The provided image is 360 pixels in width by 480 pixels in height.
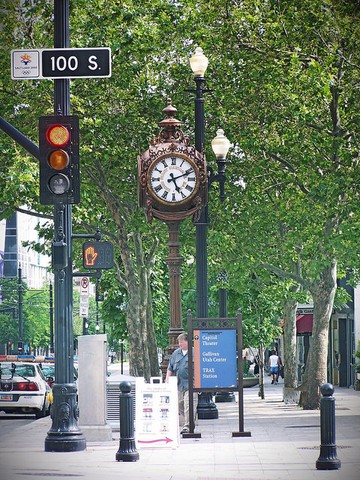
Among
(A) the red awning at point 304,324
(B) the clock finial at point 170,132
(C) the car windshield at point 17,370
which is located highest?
(B) the clock finial at point 170,132

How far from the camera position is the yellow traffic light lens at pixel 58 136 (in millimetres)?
18391

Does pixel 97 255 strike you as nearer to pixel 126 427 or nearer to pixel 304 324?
pixel 126 427

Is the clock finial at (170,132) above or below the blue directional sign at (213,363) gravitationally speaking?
above

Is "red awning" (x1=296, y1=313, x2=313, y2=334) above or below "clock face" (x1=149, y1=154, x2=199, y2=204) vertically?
below

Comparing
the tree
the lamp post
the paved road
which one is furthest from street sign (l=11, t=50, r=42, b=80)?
the tree

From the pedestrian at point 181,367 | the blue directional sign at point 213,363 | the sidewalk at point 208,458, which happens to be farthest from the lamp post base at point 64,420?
the pedestrian at point 181,367

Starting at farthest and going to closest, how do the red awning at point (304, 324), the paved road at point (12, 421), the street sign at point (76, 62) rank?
the red awning at point (304, 324) < the paved road at point (12, 421) < the street sign at point (76, 62)

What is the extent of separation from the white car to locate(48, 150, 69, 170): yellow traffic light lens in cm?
1716

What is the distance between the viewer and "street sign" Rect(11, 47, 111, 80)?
59.7 ft

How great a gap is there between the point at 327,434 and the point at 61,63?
21.2 feet

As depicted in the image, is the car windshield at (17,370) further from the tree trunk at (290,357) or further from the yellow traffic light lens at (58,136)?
the yellow traffic light lens at (58,136)

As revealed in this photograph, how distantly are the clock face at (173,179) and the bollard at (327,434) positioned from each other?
353 inches

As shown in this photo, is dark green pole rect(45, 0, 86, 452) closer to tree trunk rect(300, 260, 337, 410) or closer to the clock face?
the clock face

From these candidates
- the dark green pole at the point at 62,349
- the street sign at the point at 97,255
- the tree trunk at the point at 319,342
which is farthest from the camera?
the tree trunk at the point at 319,342
